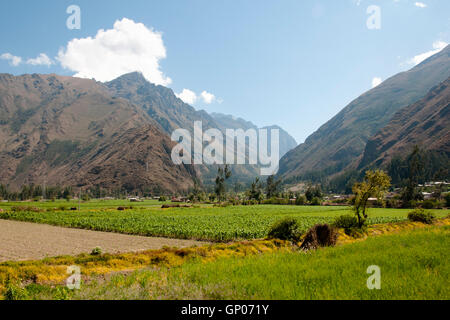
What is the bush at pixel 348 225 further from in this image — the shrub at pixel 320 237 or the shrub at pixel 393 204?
the shrub at pixel 393 204

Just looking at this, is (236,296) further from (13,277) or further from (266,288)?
(13,277)

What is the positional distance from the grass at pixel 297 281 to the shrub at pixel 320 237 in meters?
6.20

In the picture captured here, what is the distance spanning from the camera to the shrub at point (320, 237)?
19125mm

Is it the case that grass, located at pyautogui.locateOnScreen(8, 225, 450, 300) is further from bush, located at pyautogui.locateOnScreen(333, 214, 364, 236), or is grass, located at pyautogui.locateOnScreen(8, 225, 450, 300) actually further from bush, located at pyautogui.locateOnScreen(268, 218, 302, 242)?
bush, located at pyautogui.locateOnScreen(333, 214, 364, 236)

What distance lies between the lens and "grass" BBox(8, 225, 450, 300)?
787 cm

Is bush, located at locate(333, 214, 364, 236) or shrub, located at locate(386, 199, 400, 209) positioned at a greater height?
bush, located at locate(333, 214, 364, 236)

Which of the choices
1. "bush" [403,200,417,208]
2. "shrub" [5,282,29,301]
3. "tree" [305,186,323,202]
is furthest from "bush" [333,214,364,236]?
"tree" [305,186,323,202]

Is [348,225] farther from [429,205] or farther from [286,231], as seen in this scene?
[429,205]

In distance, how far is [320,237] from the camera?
19.5 meters

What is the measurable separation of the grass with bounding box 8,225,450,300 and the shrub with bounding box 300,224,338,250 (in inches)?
244

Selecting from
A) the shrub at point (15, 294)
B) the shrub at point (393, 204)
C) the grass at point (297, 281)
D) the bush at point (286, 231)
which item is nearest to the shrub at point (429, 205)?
the shrub at point (393, 204)
